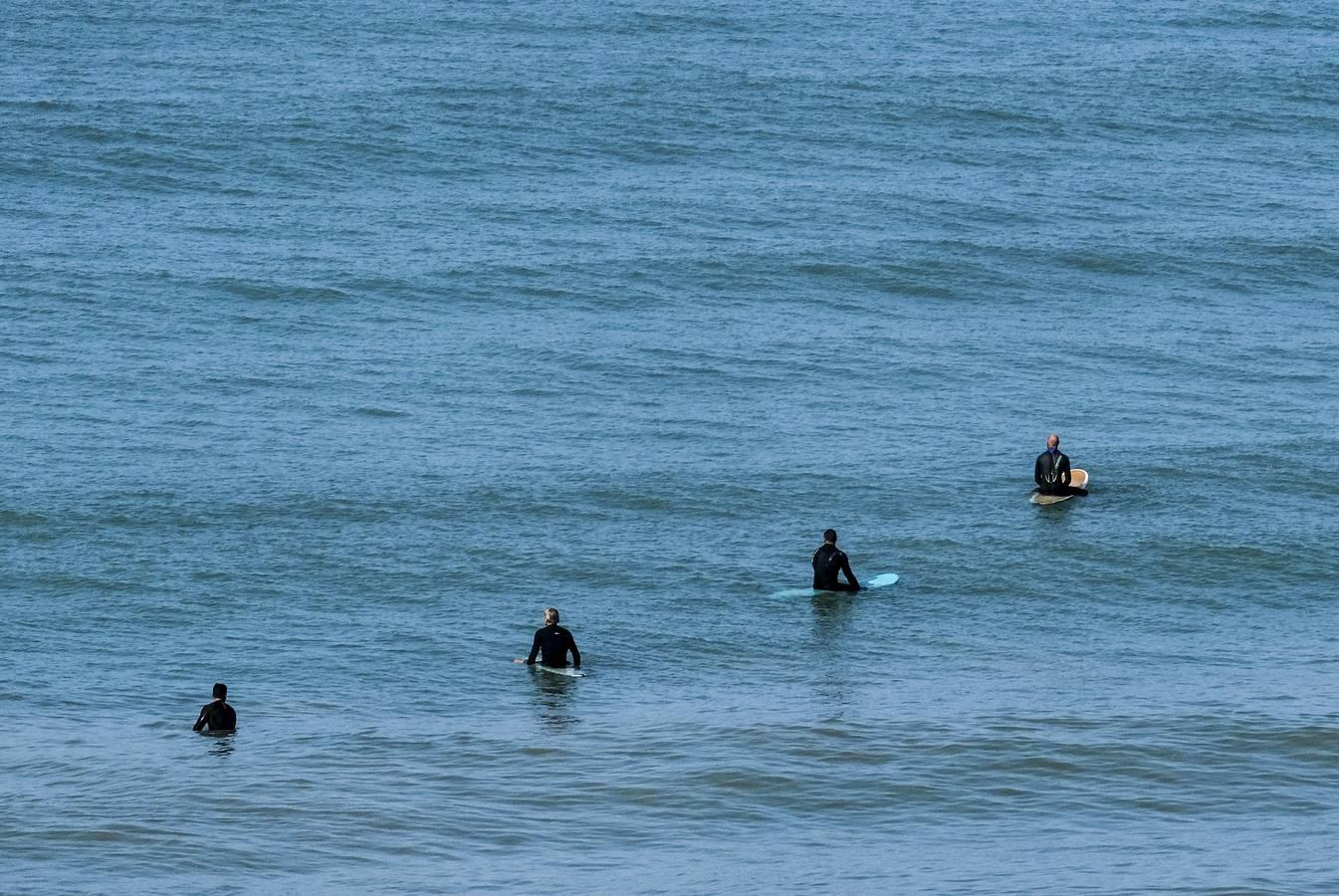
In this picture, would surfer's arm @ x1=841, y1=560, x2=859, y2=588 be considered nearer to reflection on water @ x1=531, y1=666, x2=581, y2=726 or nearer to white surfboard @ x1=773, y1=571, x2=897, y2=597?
white surfboard @ x1=773, y1=571, x2=897, y2=597

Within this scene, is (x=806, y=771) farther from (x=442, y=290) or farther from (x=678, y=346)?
(x=442, y=290)

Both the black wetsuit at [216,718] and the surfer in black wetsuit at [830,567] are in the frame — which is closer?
the black wetsuit at [216,718]

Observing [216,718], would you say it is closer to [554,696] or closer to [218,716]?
[218,716]

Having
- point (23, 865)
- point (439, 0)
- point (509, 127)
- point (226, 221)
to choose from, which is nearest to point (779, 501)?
point (23, 865)

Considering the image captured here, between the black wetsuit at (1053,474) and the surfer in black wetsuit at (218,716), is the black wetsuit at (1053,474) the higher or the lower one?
the higher one

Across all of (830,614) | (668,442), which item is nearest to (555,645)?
(830,614)

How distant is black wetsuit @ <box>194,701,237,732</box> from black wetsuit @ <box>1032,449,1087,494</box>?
16968 millimetres

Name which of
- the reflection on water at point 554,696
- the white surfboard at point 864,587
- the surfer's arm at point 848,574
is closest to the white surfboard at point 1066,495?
the white surfboard at point 864,587

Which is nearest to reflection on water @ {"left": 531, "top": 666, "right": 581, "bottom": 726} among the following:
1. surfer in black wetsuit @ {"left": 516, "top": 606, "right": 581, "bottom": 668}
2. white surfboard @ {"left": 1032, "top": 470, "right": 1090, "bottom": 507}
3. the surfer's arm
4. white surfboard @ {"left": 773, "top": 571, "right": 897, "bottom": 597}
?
surfer in black wetsuit @ {"left": 516, "top": 606, "right": 581, "bottom": 668}

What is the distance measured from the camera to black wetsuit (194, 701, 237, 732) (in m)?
25.2

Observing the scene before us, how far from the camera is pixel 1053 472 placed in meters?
36.5

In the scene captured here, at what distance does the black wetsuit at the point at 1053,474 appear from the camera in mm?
36438

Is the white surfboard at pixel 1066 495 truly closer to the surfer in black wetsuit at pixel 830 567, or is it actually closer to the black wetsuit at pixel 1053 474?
the black wetsuit at pixel 1053 474

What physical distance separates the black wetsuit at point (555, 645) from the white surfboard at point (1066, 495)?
1191cm
